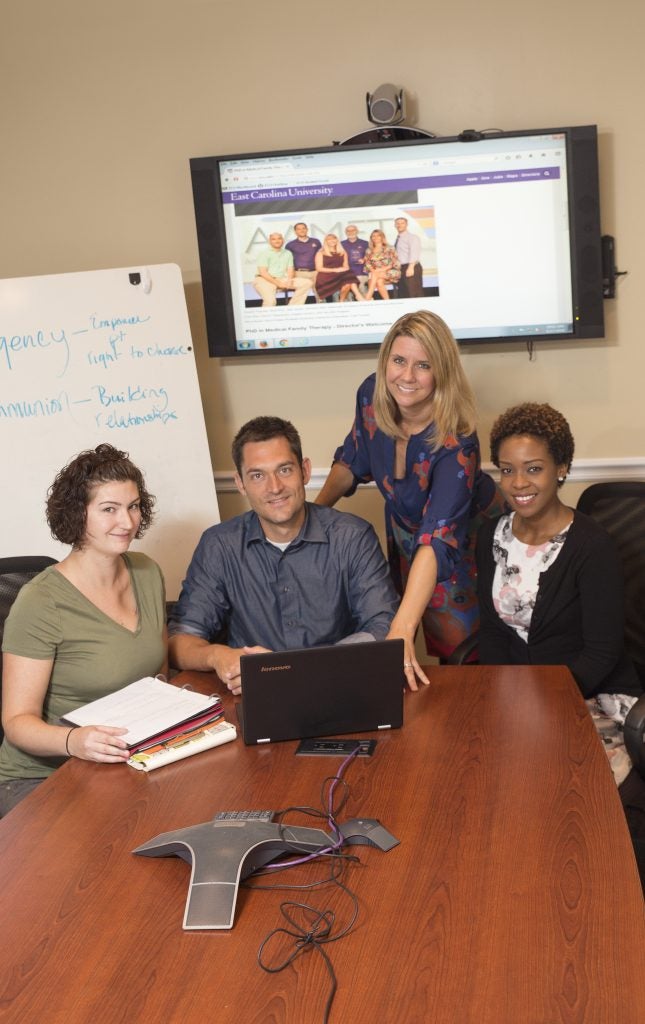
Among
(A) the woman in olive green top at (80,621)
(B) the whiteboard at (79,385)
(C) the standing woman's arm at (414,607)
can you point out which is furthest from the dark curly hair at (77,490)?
(B) the whiteboard at (79,385)

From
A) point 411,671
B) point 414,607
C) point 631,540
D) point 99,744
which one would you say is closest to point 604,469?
point 631,540

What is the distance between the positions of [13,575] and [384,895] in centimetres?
134

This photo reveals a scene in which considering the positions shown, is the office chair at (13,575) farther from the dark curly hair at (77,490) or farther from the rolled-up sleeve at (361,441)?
the rolled-up sleeve at (361,441)

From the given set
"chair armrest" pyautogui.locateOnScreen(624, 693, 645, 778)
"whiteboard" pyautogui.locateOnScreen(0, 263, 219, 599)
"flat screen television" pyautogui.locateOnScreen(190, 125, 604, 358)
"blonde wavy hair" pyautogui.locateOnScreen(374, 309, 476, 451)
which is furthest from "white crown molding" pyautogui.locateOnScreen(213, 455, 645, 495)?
"chair armrest" pyautogui.locateOnScreen(624, 693, 645, 778)

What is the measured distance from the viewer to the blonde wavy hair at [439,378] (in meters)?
2.38

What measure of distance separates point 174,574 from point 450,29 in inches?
73.0

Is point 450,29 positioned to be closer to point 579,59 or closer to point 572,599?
point 579,59

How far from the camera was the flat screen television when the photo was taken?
9.91 feet

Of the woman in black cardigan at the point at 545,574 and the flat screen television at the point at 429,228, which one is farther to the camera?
the flat screen television at the point at 429,228

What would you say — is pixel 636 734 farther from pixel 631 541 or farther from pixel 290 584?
pixel 290 584

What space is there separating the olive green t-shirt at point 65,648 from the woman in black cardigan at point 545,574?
0.81m

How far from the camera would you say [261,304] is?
3244 mm

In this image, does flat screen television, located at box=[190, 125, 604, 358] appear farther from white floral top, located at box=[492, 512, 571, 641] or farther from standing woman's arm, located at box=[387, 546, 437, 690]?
standing woman's arm, located at box=[387, 546, 437, 690]

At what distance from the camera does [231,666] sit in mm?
2012
